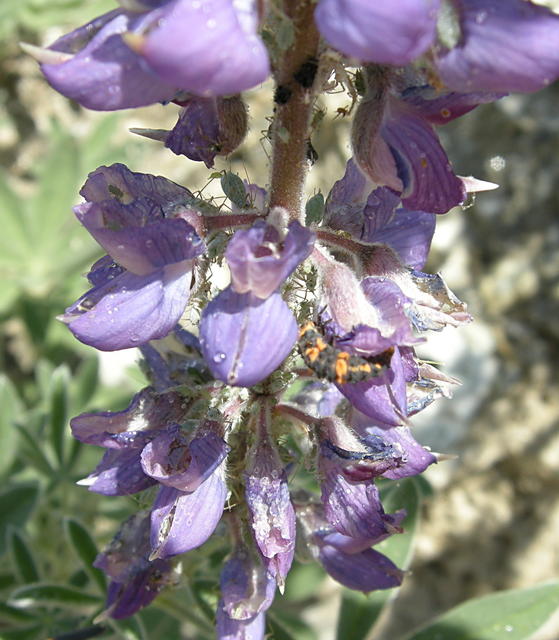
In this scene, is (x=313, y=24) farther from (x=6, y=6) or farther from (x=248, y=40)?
(x=6, y=6)

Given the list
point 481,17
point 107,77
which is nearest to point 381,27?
point 481,17

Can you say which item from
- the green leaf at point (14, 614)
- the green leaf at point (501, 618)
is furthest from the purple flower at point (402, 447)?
the green leaf at point (14, 614)

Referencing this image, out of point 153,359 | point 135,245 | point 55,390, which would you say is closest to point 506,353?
point 55,390

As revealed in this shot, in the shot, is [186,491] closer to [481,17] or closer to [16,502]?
[481,17]

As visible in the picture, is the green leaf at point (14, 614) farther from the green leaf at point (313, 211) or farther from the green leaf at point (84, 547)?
the green leaf at point (313, 211)

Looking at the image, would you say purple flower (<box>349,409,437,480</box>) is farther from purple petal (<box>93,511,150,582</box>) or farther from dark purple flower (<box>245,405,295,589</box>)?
purple petal (<box>93,511,150,582</box>)

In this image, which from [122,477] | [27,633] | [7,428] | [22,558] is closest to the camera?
[122,477]
